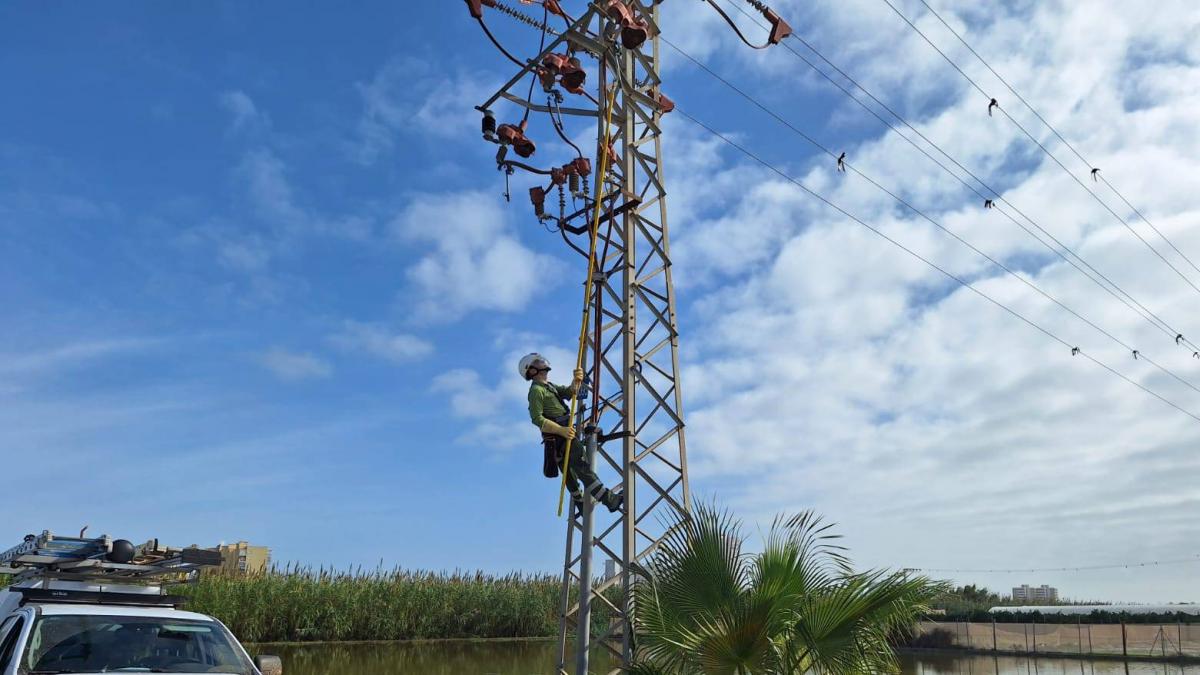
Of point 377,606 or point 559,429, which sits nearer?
point 559,429

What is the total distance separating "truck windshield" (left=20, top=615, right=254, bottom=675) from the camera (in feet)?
22.0

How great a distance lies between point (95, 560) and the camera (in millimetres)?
8117

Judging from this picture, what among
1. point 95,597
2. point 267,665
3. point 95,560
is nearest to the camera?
point 267,665

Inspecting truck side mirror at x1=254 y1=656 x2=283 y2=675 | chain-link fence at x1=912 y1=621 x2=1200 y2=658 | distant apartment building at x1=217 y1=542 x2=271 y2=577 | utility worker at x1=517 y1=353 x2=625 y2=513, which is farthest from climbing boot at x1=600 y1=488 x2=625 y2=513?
distant apartment building at x1=217 y1=542 x2=271 y2=577

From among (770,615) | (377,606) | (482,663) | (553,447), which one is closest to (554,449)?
(553,447)

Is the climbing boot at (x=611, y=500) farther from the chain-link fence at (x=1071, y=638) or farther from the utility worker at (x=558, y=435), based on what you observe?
the chain-link fence at (x=1071, y=638)

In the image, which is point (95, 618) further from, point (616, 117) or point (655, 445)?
point (616, 117)

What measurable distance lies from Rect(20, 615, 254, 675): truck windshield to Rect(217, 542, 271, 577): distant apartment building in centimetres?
2584

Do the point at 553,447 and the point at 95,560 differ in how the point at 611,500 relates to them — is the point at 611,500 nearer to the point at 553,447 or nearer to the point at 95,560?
the point at 553,447

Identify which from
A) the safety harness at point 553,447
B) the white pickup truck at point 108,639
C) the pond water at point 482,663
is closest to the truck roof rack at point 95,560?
the white pickup truck at point 108,639

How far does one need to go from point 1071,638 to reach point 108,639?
31.4 m

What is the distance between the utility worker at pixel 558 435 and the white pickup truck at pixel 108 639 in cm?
314

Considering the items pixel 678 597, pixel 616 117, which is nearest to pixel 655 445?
pixel 678 597

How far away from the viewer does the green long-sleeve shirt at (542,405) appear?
30.0 ft
